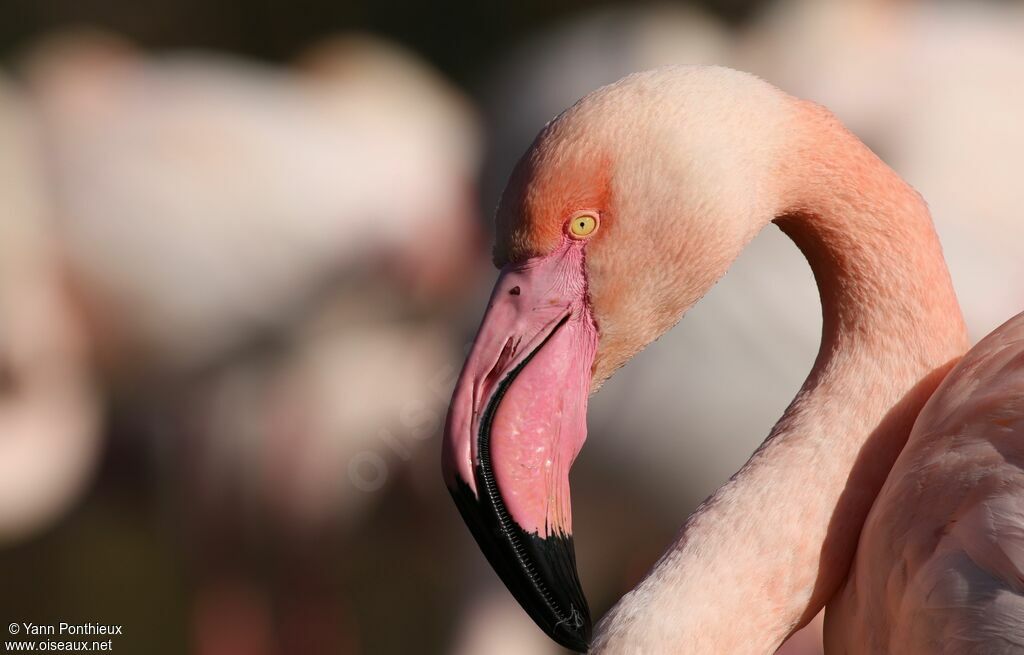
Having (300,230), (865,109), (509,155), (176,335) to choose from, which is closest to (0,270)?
(176,335)

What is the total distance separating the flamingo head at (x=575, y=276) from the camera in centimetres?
A: 126

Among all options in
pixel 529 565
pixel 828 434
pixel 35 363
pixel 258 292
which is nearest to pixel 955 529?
pixel 828 434

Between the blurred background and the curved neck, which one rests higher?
the curved neck

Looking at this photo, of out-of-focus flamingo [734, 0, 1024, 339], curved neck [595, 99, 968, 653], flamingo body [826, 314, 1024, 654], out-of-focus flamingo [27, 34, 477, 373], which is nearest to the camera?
flamingo body [826, 314, 1024, 654]

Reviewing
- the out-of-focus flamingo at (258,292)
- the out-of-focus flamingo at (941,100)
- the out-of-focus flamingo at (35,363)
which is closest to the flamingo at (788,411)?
the out-of-focus flamingo at (941,100)

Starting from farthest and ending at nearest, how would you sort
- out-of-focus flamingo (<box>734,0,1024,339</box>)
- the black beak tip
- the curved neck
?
out-of-focus flamingo (<box>734,0,1024,339</box>) < the curved neck < the black beak tip

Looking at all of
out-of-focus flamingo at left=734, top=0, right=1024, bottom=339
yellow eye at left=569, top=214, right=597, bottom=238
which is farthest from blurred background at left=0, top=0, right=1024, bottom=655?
yellow eye at left=569, top=214, right=597, bottom=238

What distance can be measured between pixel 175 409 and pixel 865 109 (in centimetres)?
186

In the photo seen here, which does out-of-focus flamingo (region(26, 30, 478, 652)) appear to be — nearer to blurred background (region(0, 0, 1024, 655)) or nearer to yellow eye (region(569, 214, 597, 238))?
blurred background (region(0, 0, 1024, 655))

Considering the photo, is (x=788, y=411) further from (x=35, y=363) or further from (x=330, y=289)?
(x=35, y=363)

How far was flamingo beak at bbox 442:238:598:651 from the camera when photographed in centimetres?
125

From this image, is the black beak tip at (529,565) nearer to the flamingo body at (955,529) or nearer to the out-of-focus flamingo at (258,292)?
the flamingo body at (955,529)

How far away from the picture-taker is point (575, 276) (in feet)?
4.39

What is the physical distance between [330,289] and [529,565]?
2.03 meters
